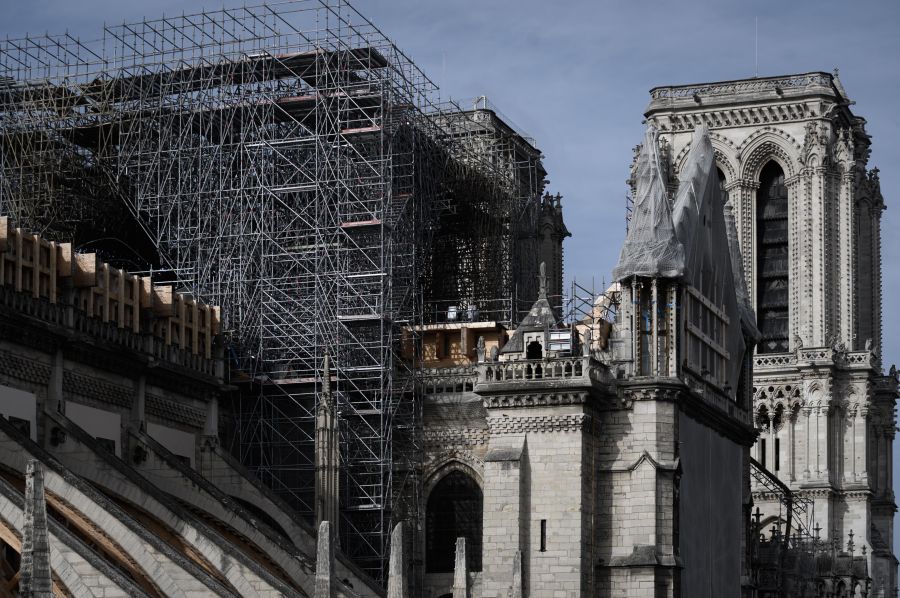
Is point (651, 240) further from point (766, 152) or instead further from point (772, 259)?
point (772, 259)

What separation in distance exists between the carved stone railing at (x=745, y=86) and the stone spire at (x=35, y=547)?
58.0 metres

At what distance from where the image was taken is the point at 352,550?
5484cm

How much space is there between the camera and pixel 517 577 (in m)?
47.1

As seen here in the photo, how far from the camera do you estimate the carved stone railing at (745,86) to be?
77938 mm

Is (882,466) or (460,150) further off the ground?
(460,150)

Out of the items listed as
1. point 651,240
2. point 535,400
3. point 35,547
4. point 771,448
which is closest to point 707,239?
point 651,240

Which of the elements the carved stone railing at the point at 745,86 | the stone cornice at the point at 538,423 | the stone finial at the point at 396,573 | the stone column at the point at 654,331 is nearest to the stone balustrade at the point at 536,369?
the stone cornice at the point at 538,423

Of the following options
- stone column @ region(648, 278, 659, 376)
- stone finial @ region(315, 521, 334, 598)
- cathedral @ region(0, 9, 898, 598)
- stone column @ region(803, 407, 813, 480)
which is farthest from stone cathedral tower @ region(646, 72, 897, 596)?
stone finial @ region(315, 521, 334, 598)

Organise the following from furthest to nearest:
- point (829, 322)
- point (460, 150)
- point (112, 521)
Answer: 1. point (829, 322)
2. point (460, 150)
3. point (112, 521)

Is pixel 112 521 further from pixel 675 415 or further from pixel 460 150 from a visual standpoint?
pixel 460 150

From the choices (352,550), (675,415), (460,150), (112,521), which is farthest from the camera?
(460,150)

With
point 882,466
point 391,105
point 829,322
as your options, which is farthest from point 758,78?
point 391,105

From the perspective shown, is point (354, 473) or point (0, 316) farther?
point (354, 473)

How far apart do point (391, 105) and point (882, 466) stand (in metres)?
31.5
